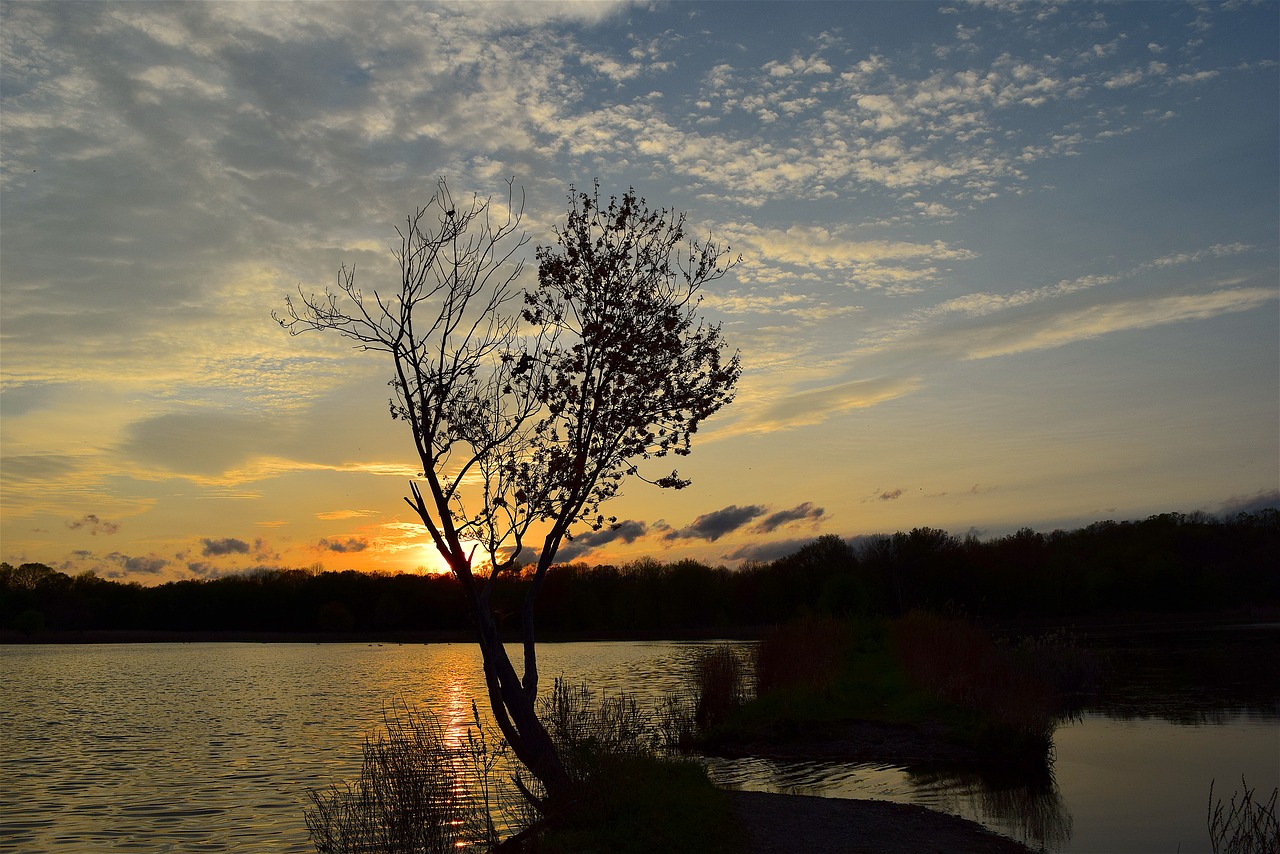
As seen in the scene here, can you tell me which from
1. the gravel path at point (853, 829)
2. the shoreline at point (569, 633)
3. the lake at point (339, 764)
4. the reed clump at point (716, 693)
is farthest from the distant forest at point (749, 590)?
the gravel path at point (853, 829)

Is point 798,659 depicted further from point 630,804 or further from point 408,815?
point 408,815

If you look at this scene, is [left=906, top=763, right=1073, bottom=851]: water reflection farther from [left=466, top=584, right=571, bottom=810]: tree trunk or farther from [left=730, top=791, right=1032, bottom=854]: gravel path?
[left=466, top=584, right=571, bottom=810]: tree trunk

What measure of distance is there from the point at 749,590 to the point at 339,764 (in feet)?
338

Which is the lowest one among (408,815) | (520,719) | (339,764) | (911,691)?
(339,764)

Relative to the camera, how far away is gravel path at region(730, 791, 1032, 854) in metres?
14.2

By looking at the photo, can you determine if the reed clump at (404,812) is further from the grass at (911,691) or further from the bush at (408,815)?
the grass at (911,691)

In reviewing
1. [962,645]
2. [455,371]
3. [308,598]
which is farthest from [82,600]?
[455,371]

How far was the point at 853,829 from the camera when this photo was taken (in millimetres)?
15438

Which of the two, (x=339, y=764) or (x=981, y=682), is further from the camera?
(x=981, y=682)

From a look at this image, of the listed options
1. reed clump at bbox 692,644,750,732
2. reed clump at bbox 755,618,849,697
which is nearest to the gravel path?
reed clump at bbox 692,644,750,732

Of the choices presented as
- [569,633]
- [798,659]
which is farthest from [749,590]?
[798,659]

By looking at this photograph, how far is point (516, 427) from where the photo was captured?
13.9m

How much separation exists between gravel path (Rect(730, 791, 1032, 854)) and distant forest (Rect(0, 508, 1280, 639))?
81.3m

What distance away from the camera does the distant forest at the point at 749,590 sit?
109 m
